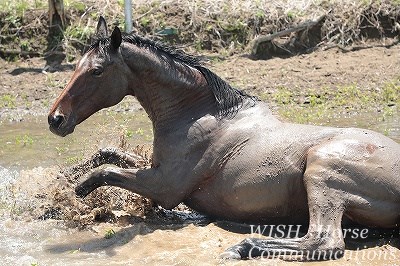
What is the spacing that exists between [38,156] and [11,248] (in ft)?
12.0

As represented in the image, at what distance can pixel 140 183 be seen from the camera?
21.8 ft

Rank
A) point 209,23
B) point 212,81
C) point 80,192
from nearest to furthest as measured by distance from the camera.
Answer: point 80,192 < point 212,81 < point 209,23

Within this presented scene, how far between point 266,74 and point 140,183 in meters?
7.68

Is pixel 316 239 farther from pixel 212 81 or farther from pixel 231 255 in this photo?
pixel 212 81

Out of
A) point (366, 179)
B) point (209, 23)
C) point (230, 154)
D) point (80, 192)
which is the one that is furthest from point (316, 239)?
point (209, 23)

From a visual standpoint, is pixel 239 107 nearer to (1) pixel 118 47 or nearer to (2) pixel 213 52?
(1) pixel 118 47

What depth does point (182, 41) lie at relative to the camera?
1567cm

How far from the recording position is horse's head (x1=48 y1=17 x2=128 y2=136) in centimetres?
646

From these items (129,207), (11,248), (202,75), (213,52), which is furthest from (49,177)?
(213,52)

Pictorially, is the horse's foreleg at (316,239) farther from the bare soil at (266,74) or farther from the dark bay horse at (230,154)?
the bare soil at (266,74)

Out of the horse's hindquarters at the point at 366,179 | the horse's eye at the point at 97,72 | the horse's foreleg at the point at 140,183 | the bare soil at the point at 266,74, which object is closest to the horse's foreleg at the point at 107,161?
the horse's foreleg at the point at 140,183

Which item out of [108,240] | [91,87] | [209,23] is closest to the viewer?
[108,240]

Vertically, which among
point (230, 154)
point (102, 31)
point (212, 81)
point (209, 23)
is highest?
point (102, 31)

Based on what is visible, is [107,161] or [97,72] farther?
[107,161]
